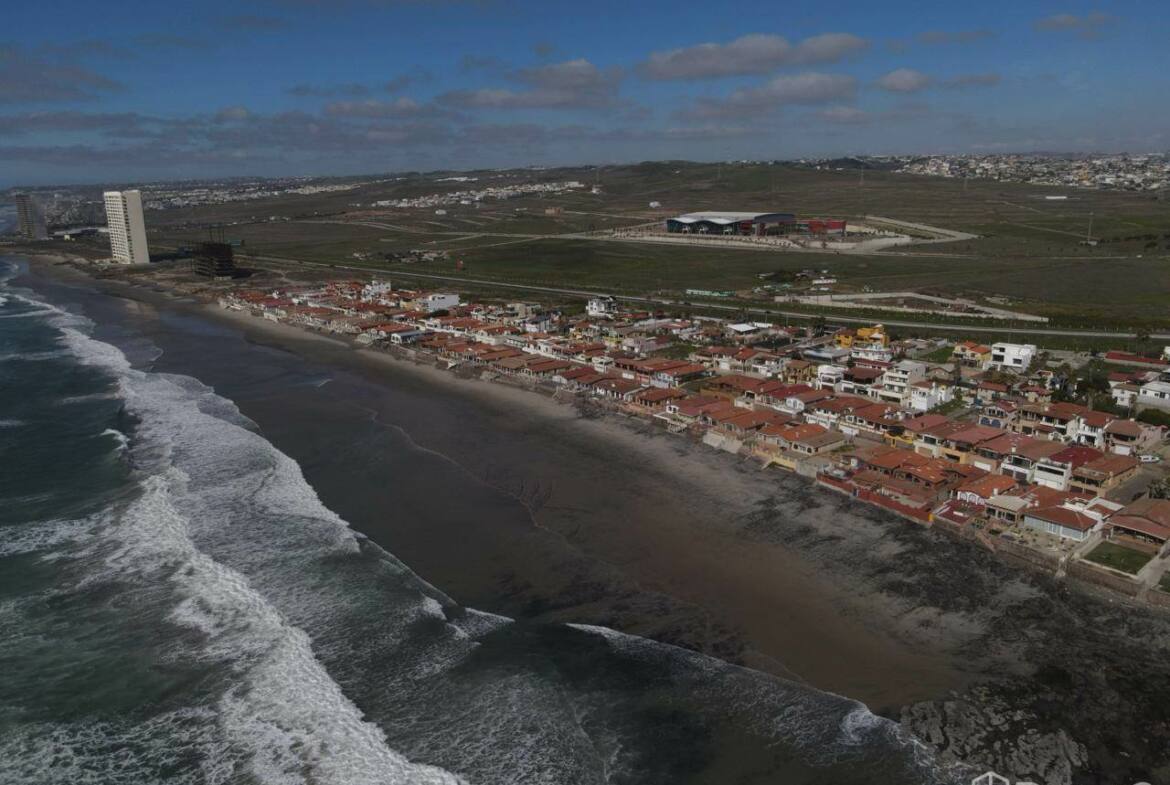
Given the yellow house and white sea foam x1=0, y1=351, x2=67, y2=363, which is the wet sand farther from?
the yellow house

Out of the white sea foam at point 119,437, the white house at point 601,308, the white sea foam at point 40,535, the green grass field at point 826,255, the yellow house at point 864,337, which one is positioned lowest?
the white sea foam at point 40,535

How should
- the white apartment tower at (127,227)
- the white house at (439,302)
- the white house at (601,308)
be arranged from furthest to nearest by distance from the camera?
the white apartment tower at (127,227) < the white house at (439,302) < the white house at (601,308)

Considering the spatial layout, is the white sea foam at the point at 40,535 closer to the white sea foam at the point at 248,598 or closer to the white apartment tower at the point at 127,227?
the white sea foam at the point at 248,598

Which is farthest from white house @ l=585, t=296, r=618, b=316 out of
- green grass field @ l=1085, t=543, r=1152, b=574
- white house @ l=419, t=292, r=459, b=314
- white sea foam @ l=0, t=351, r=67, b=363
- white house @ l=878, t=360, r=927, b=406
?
green grass field @ l=1085, t=543, r=1152, b=574

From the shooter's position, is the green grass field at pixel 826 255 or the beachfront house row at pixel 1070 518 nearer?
the beachfront house row at pixel 1070 518

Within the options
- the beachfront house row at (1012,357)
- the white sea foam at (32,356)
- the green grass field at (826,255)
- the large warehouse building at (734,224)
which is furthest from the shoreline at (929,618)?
the large warehouse building at (734,224)

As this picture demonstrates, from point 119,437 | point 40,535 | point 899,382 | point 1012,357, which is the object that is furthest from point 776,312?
point 40,535

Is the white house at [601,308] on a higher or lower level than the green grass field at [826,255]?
lower

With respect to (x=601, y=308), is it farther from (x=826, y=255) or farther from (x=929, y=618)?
(x=826, y=255)
